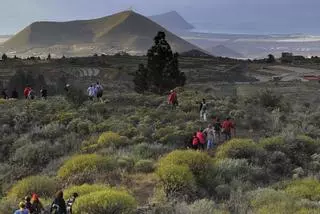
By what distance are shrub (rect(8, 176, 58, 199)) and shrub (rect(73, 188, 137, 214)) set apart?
2647 mm

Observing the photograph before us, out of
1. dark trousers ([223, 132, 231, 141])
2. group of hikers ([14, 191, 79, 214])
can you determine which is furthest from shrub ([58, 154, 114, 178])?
dark trousers ([223, 132, 231, 141])

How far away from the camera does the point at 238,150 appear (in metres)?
20.1

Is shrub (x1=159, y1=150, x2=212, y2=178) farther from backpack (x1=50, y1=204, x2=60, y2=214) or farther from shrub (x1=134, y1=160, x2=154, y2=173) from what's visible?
backpack (x1=50, y1=204, x2=60, y2=214)

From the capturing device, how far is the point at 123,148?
Result: 22.1 meters

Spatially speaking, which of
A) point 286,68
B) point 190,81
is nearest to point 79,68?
point 190,81

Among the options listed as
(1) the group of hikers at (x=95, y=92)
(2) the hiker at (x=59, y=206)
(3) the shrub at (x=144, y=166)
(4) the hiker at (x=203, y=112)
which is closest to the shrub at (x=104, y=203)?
(2) the hiker at (x=59, y=206)

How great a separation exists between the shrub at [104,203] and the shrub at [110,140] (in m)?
9.33

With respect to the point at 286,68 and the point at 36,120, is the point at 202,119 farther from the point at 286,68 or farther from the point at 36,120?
the point at 286,68

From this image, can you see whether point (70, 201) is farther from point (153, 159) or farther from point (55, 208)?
point (153, 159)

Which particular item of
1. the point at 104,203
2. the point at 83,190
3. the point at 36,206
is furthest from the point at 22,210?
the point at 83,190

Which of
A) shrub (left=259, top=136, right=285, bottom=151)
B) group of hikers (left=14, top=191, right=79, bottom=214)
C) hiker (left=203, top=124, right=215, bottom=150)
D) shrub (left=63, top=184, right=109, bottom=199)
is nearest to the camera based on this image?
group of hikers (left=14, top=191, right=79, bottom=214)

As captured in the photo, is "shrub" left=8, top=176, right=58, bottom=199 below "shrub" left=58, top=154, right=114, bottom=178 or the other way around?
below

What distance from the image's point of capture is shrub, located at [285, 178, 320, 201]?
15.0m

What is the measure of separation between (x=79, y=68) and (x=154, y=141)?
7258 centimetres
